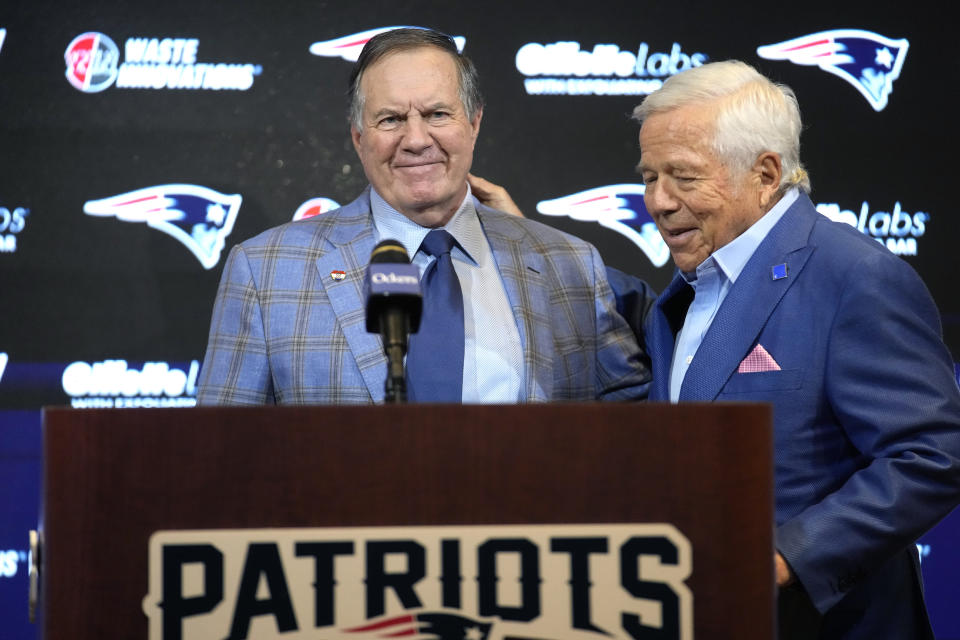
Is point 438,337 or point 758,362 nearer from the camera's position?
point 758,362

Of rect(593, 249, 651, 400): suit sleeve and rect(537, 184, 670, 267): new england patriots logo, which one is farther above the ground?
rect(537, 184, 670, 267): new england patriots logo

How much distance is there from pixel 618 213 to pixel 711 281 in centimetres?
110

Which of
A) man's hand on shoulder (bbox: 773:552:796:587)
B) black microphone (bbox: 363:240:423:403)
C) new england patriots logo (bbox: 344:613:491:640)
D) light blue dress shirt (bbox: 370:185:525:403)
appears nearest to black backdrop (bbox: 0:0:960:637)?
light blue dress shirt (bbox: 370:185:525:403)

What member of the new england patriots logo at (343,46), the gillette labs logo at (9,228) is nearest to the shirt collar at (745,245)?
the new england patriots logo at (343,46)

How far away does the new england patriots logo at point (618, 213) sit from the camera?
10.2 feet

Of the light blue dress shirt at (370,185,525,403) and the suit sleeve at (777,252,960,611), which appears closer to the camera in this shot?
the suit sleeve at (777,252,960,611)

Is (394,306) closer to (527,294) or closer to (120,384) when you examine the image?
(527,294)

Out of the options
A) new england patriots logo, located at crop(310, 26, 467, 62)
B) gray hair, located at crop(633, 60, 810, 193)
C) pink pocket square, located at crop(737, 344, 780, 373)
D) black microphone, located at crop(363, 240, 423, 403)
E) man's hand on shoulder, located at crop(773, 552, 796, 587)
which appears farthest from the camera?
new england patriots logo, located at crop(310, 26, 467, 62)

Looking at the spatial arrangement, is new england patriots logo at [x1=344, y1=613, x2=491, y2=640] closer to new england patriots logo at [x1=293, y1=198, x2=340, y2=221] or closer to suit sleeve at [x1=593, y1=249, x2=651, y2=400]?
suit sleeve at [x1=593, y1=249, x2=651, y2=400]

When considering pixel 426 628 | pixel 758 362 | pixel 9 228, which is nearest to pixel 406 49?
pixel 758 362

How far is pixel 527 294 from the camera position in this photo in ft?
7.18

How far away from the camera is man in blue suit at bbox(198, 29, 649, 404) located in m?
2.02

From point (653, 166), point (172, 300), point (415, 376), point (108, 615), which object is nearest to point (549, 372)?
point (415, 376)

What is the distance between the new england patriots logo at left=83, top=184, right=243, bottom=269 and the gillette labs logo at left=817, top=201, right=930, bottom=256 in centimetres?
174
